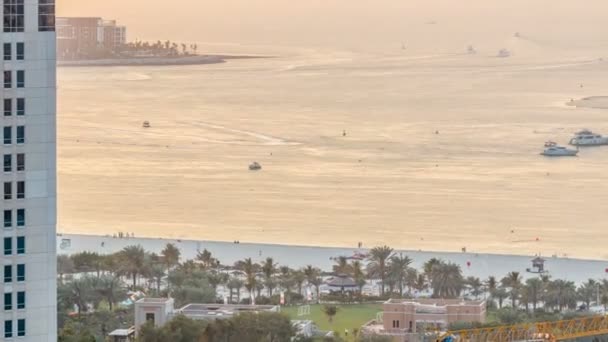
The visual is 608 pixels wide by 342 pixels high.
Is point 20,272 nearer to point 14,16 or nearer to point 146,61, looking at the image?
point 14,16

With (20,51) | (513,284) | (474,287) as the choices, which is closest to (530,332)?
(513,284)

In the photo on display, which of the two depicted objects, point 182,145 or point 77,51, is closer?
point 182,145

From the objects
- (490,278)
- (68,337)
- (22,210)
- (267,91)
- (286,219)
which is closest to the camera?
(22,210)

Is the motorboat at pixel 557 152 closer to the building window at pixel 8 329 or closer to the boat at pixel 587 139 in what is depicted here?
the boat at pixel 587 139

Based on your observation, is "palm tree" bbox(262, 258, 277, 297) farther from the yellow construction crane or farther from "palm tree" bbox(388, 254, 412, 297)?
the yellow construction crane

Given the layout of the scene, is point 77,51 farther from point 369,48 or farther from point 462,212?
point 462,212

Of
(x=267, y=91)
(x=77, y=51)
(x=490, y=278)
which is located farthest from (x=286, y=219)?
(x=77, y=51)
